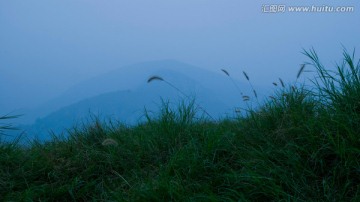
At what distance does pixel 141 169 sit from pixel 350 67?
1.68 metres

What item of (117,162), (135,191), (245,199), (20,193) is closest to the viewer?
(245,199)

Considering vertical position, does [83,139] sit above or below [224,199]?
above

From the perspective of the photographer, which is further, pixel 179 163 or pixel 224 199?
pixel 179 163

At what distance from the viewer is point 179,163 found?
2.99 meters

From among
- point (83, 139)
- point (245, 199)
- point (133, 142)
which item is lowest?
point (245, 199)

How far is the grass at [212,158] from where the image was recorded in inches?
102

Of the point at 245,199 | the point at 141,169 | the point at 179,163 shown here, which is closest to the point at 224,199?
the point at 245,199

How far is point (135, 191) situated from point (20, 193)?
3.25 feet

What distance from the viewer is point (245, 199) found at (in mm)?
2482

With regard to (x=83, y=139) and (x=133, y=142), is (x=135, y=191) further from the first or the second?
(x=83, y=139)

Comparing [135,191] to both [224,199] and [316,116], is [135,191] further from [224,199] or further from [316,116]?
[316,116]

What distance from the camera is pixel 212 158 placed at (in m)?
3.10

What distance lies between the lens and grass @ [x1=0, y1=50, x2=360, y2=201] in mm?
Result: 2580

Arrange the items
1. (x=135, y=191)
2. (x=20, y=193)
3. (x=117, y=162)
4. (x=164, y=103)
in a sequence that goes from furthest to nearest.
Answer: (x=164, y=103)
(x=117, y=162)
(x=20, y=193)
(x=135, y=191)
